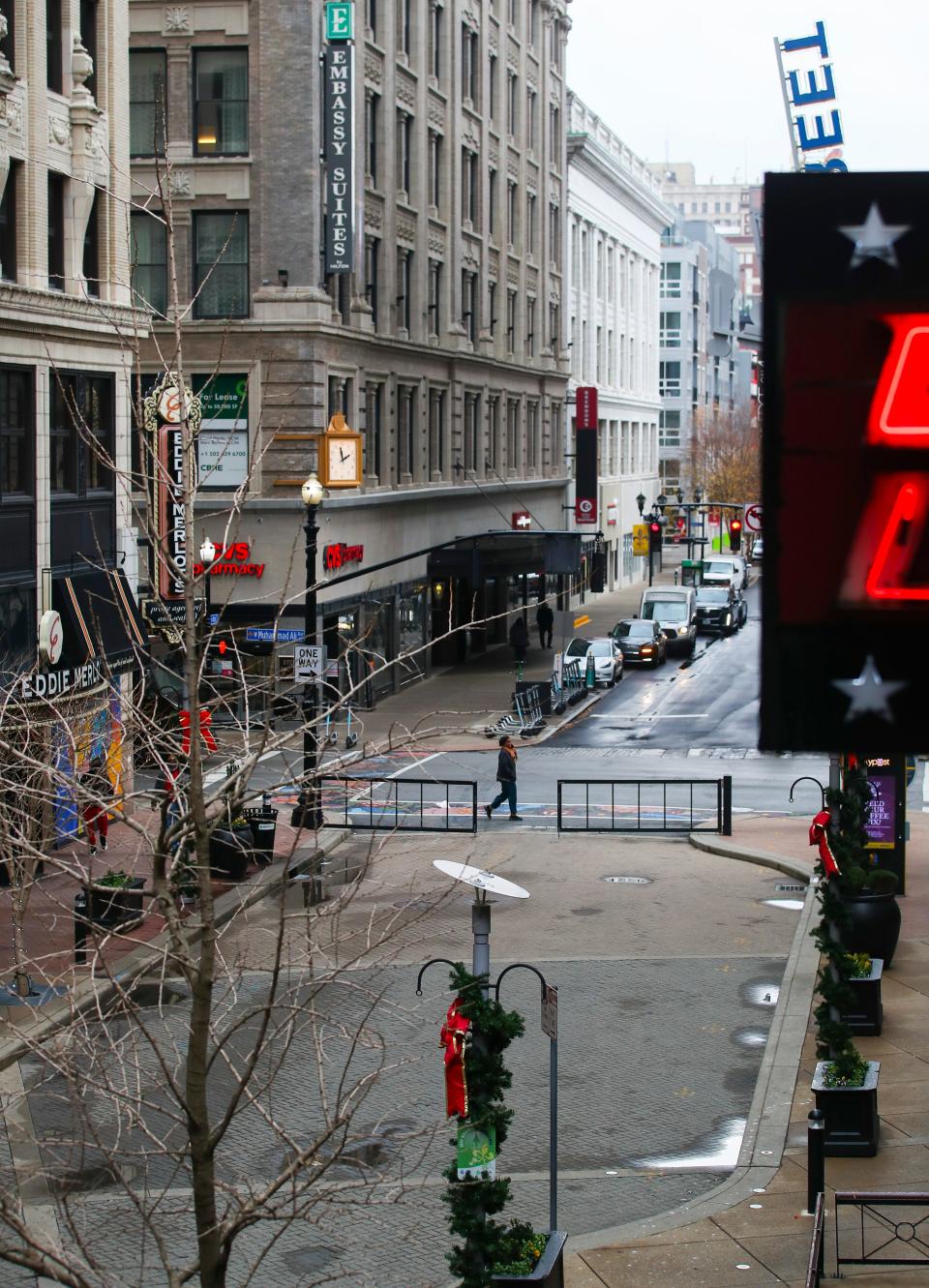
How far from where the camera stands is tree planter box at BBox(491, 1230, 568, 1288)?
37.2 ft

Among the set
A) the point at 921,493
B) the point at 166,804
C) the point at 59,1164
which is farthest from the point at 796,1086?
the point at 921,493

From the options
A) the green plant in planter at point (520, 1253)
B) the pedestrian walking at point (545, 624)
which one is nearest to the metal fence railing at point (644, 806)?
the green plant in planter at point (520, 1253)

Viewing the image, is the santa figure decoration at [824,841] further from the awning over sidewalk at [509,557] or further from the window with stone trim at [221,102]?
the awning over sidewalk at [509,557]

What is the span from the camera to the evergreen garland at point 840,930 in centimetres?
1505

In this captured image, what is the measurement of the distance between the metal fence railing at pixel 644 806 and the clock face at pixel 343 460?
1072 centimetres

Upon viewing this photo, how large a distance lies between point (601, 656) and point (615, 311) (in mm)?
43039

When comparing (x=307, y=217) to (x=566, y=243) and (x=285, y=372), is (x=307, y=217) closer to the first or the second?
(x=285, y=372)

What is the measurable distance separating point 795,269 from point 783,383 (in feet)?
1.16

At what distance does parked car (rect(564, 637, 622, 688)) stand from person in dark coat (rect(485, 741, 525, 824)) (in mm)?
20964

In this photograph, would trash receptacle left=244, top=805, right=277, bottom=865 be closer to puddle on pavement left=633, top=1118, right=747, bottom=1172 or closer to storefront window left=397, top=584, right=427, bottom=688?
puddle on pavement left=633, top=1118, right=747, bottom=1172

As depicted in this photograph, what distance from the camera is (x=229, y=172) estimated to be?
45.2m

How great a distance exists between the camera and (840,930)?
54.8 feet

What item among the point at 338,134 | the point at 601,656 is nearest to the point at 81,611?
the point at 338,134

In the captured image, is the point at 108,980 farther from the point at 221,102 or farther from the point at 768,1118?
the point at 221,102
